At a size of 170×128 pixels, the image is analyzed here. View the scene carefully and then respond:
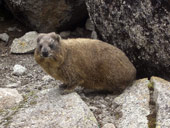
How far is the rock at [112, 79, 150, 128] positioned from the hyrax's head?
66.7 inches

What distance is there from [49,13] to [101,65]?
13.7 ft

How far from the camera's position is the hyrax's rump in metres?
6.14

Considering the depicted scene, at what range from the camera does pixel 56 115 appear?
545 cm

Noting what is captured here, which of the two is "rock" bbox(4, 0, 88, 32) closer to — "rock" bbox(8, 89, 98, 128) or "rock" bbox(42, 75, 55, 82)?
"rock" bbox(42, 75, 55, 82)

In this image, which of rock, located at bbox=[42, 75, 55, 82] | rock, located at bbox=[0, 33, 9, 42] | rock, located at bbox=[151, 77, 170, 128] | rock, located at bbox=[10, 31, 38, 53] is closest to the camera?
rock, located at bbox=[151, 77, 170, 128]

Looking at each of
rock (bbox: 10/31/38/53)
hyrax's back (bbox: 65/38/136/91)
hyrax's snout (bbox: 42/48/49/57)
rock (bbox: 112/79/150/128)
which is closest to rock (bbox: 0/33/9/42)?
rock (bbox: 10/31/38/53)

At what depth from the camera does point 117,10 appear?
6.88 meters

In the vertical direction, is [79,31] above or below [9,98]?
above

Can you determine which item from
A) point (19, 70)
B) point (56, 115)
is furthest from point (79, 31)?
point (56, 115)

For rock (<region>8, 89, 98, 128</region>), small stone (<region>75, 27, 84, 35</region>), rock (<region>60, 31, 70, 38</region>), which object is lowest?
rock (<region>8, 89, 98, 128</region>)

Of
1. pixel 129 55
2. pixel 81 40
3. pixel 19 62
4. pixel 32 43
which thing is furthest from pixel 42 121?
pixel 32 43

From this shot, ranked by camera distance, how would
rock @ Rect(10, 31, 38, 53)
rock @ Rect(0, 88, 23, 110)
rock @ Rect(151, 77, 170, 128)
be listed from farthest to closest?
rock @ Rect(10, 31, 38, 53), rock @ Rect(0, 88, 23, 110), rock @ Rect(151, 77, 170, 128)

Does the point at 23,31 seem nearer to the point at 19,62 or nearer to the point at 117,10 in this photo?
the point at 19,62

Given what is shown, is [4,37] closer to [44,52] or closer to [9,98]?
[9,98]
